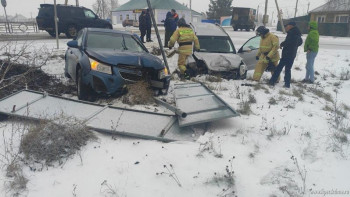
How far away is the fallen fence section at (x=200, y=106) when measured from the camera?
4338mm

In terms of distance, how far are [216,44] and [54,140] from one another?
6.36 meters

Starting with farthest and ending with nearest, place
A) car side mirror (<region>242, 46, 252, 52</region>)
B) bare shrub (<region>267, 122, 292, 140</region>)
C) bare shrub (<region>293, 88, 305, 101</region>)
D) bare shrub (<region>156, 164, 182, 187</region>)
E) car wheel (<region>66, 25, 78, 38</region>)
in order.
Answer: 1. car wheel (<region>66, 25, 78, 38</region>)
2. car side mirror (<region>242, 46, 252, 52</region>)
3. bare shrub (<region>293, 88, 305, 101</region>)
4. bare shrub (<region>267, 122, 292, 140</region>)
5. bare shrub (<region>156, 164, 182, 187</region>)

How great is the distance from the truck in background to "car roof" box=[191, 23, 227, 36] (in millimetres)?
23703

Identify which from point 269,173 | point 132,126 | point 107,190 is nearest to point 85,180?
point 107,190

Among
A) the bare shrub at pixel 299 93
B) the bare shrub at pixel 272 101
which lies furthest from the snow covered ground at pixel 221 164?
the bare shrub at pixel 299 93

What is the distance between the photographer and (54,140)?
3549 millimetres

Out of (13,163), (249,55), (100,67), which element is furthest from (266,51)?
(13,163)

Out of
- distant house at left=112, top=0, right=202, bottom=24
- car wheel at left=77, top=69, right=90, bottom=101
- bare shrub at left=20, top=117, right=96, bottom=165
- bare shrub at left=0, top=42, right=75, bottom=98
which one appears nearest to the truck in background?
distant house at left=112, top=0, right=202, bottom=24

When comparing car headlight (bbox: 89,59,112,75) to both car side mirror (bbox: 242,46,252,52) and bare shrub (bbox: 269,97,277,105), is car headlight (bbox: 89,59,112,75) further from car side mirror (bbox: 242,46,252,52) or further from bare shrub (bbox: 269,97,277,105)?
car side mirror (bbox: 242,46,252,52)

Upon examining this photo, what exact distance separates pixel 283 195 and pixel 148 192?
1.53m

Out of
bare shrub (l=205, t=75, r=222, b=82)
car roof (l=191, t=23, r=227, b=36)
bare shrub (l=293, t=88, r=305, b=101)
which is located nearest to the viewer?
bare shrub (l=293, t=88, r=305, b=101)

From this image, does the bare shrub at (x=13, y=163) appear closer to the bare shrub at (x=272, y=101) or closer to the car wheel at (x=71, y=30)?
the bare shrub at (x=272, y=101)

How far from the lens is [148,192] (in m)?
2.99

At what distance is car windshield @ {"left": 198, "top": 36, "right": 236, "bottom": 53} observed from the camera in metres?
8.52
